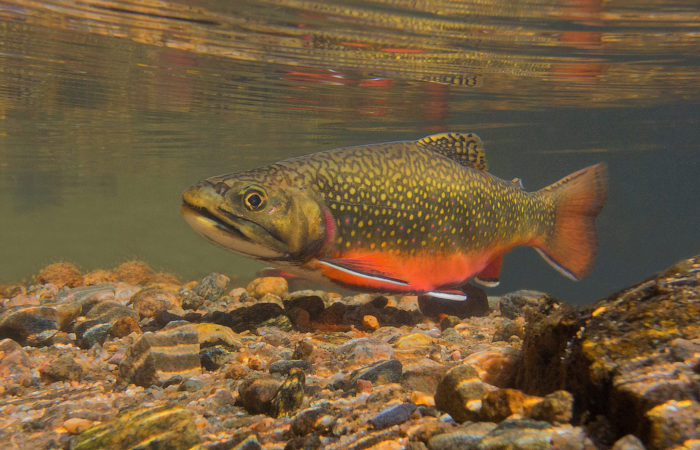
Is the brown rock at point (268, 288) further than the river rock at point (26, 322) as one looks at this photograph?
Yes

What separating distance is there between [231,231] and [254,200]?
14.6 inches

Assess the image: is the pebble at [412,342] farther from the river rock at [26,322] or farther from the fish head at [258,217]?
the river rock at [26,322]

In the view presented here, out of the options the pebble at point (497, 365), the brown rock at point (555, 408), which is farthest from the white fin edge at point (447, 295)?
the brown rock at point (555, 408)

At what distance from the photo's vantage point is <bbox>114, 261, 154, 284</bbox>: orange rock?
10812 mm

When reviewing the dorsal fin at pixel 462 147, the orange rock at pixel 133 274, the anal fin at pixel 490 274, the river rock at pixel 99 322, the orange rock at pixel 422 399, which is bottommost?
the orange rock at pixel 133 274

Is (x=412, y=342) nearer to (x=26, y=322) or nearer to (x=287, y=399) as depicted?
(x=287, y=399)

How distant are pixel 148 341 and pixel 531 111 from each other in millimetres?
18490

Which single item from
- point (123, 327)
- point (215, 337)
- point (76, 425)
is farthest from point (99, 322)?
point (76, 425)

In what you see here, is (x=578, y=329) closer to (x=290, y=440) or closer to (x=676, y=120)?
(x=290, y=440)

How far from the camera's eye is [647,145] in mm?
29906

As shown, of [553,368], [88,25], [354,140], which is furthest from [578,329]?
[354,140]

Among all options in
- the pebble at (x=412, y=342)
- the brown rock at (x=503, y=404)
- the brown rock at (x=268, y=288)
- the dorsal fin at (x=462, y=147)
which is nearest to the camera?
the brown rock at (x=503, y=404)

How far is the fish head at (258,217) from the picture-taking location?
3.97 m

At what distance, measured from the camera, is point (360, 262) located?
4480 mm
